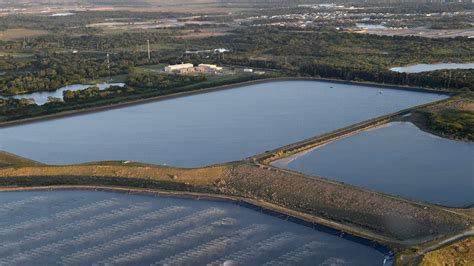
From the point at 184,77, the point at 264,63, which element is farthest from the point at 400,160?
the point at 264,63

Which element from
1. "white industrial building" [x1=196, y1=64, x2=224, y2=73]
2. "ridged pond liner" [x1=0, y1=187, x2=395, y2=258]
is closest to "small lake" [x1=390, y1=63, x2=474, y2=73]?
"white industrial building" [x1=196, y1=64, x2=224, y2=73]

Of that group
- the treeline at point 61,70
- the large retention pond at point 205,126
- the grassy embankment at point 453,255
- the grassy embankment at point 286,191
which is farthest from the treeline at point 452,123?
the treeline at point 61,70

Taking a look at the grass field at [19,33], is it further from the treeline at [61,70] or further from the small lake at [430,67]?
the small lake at [430,67]

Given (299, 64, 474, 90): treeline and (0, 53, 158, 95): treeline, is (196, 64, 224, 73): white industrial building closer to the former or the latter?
(0, 53, 158, 95): treeline

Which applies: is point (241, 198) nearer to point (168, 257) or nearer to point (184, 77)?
point (168, 257)

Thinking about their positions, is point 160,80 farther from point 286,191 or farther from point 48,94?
point 286,191
